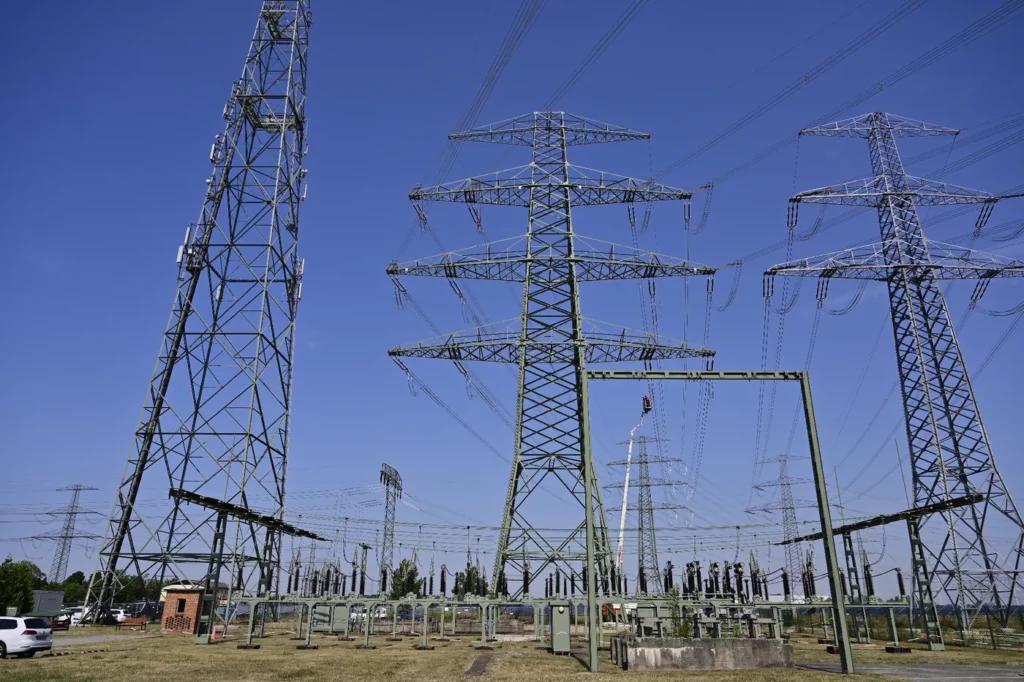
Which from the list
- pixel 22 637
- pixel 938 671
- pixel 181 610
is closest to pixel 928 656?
pixel 938 671

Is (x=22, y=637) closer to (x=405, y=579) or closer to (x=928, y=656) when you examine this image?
(x=928, y=656)

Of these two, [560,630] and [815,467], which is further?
[560,630]

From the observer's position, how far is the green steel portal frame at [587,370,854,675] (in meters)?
19.1

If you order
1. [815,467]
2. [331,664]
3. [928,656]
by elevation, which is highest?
[815,467]

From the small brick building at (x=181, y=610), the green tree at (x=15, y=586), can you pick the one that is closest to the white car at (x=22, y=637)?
the small brick building at (x=181, y=610)

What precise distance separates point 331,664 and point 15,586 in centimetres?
4947

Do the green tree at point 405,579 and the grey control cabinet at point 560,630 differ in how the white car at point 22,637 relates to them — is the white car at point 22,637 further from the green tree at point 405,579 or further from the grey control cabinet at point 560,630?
the green tree at point 405,579

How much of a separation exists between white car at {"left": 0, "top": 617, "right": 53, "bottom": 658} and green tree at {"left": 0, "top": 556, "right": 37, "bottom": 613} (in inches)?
1432

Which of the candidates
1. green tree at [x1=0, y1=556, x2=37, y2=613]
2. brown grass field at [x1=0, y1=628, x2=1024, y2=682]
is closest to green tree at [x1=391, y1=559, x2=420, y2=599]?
green tree at [x1=0, y1=556, x2=37, y2=613]

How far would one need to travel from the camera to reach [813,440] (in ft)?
69.4

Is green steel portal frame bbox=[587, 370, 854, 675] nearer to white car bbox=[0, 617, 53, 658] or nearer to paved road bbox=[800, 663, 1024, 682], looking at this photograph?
paved road bbox=[800, 663, 1024, 682]

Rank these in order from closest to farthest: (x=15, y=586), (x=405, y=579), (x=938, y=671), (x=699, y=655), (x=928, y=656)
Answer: (x=938, y=671), (x=699, y=655), (x=928, y=656), (x=15, y=586), (x=405, y=579)

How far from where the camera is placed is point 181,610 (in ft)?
129

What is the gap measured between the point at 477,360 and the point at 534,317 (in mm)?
3547
